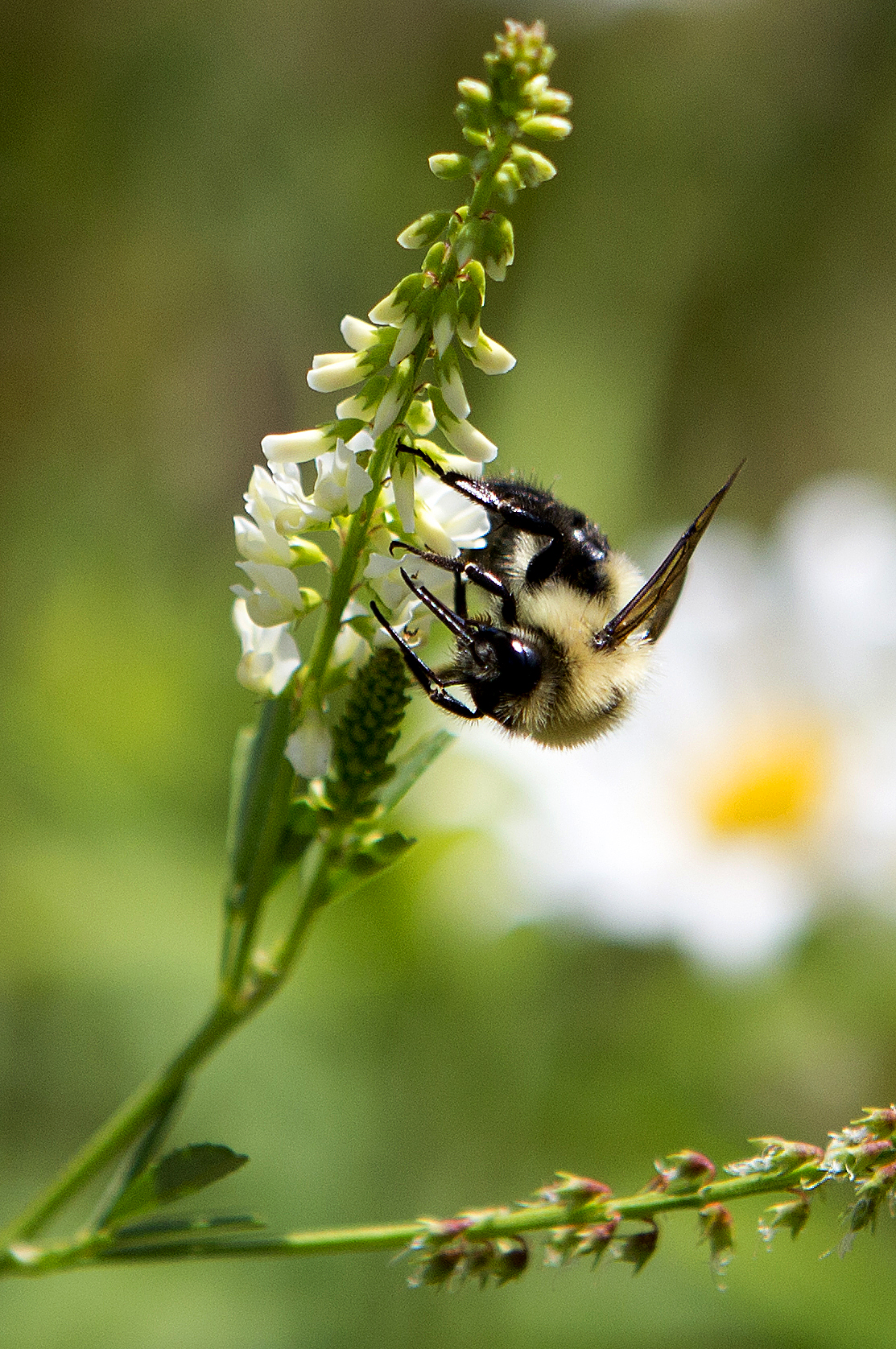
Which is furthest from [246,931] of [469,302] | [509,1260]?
[469,302]

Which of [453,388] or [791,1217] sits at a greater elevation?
[453,388]

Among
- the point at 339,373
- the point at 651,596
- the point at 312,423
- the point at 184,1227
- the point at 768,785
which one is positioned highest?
the point at 312,423

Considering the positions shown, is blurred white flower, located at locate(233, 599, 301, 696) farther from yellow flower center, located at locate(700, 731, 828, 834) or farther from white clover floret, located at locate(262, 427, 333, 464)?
yellow flower center, located at locate(700, 731, 828, 834)

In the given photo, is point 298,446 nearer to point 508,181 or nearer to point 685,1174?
point 508,181

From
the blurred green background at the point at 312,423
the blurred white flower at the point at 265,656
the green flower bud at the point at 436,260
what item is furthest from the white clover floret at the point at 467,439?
the blurred green background at the point at 312,423

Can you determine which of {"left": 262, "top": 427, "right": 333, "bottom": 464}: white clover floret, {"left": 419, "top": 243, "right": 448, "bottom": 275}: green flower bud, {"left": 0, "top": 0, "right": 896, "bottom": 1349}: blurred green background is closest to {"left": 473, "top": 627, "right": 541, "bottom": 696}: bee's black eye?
{"left": 262, "top": 427, "right": 333, "bottom": 464}: white clover floret

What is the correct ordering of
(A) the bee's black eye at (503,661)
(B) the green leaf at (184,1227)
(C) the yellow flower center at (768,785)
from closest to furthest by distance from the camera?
(B) the green leaf at (184,1227)
(A) the bee's black eye at (503,661)
(C) the yellow flower center at (768,785)

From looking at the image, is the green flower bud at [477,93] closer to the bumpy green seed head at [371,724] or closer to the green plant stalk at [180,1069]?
the bumpy green seed head at [371,724]

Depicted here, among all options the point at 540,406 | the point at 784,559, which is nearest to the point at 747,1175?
the point at 784,559
